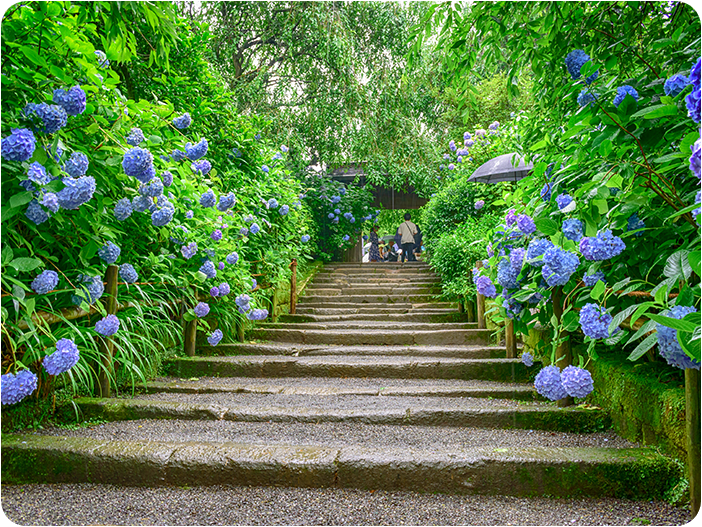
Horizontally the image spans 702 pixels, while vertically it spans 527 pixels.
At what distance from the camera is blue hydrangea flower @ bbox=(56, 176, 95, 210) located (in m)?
1.78

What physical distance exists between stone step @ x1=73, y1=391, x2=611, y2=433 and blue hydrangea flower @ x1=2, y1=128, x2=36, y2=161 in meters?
1.50

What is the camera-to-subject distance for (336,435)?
2.53 meters

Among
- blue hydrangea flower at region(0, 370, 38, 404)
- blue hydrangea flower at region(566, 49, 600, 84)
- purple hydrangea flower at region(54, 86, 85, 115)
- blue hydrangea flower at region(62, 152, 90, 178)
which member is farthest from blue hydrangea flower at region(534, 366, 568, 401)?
purple hydrangea flower at region(54, 86, 85, 115)

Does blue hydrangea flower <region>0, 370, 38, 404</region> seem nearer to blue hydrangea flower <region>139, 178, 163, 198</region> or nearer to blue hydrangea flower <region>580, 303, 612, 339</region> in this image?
blue hydrangea flower <region>139, 178, 163, 198</region>

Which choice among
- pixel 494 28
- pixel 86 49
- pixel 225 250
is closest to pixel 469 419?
pixel 494 28

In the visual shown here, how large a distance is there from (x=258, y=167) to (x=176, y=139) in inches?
117

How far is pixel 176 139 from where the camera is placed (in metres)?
2.83

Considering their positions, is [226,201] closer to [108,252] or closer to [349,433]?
[108,252]

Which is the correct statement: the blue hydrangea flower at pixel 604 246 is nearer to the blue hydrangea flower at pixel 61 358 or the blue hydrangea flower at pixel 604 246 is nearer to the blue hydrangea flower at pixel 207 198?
the blue hydrangea flower at pixel 61 358

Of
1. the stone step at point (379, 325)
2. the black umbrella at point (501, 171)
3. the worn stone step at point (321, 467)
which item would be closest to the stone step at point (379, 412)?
the worn stone step at point (321, 467)

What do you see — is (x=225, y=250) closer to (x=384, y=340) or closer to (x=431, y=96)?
(x=384, y=340)

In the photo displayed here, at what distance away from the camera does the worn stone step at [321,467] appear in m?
1.94

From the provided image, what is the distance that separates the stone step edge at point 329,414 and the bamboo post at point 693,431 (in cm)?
96

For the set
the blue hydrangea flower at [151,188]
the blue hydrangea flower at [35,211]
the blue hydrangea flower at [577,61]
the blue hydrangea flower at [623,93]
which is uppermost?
the blue hydrangea flower at [577,61]
